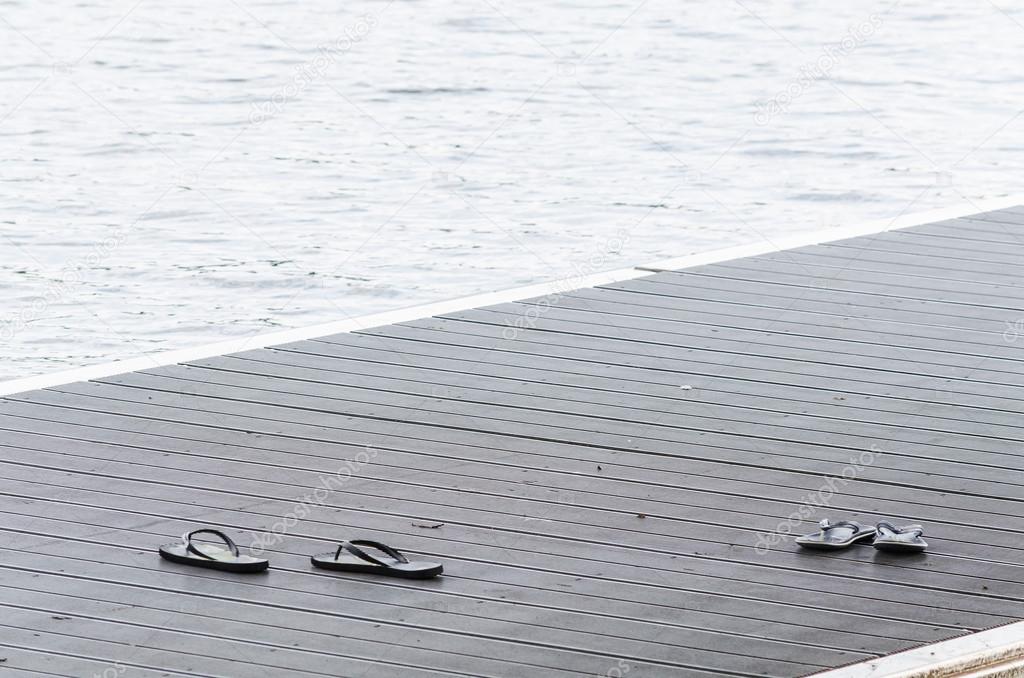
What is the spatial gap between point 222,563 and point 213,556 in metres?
0.04

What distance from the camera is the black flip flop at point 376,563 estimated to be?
4102 mm

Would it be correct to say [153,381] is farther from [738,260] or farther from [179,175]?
[179,175]

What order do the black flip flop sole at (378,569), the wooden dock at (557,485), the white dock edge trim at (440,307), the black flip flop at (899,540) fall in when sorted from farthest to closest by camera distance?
the white dock edge trim at (440,307), the black flip flop at (899,540), the black flip flop sole at (378,569), the wooden dock at (557,485)

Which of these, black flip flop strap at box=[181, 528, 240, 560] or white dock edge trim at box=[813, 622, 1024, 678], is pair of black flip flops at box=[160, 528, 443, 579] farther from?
white dock edge trim at box=[813, 622, 1024, 678]

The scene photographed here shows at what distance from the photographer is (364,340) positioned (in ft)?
19.8

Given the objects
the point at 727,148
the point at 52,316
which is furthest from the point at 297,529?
the point at 727,148

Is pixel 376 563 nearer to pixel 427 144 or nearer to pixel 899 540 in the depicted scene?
pixel 899 540

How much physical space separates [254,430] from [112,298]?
4307mm

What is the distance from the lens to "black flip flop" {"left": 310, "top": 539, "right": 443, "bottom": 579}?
13.5 feet

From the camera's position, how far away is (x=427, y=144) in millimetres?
12422

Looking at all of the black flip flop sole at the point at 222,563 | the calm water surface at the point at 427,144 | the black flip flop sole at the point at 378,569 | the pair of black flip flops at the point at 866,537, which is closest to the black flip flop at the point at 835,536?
the pair of black flip flops at the point at 866,537

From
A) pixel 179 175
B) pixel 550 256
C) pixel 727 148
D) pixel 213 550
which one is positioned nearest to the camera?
pixel 213 550

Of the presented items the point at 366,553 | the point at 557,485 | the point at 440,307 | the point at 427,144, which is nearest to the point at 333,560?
the point at 366,553

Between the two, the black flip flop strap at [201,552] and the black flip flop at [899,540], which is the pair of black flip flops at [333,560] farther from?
the black flip flop at [899,540]
